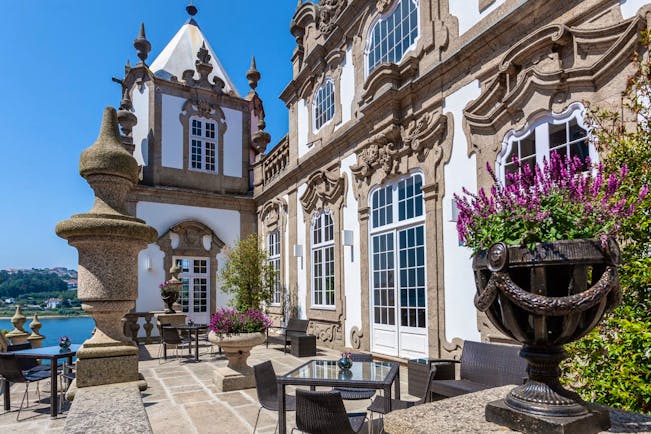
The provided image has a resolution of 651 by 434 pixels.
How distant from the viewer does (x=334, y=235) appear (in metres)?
10.2

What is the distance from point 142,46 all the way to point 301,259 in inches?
→ 387

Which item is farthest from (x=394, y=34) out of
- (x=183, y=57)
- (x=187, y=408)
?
(x=183, y=57)

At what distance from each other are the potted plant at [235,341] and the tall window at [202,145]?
34.8 feet

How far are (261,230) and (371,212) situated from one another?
24.9ft

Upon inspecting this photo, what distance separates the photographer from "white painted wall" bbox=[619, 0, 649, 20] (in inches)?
177

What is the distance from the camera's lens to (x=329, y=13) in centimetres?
1121

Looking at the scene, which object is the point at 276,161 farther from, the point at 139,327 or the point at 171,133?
the point at 139,327

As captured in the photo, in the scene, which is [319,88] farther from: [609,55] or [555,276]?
[555,276]

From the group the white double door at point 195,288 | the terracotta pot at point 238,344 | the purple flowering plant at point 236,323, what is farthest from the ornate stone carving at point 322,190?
the white double door at point 195,288

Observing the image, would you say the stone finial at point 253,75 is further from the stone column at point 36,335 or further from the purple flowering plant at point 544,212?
the purple flowering plant at point 544,212

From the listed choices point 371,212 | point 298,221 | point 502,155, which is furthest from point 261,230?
point 502,155

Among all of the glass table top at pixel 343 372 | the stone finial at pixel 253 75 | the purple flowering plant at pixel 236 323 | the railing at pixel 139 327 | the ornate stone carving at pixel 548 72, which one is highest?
the stone finial at pixel 253 75

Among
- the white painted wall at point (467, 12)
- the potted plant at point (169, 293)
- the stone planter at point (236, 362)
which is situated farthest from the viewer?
the potted plant at point (169, 293)

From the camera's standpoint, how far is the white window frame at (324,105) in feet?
36.4
